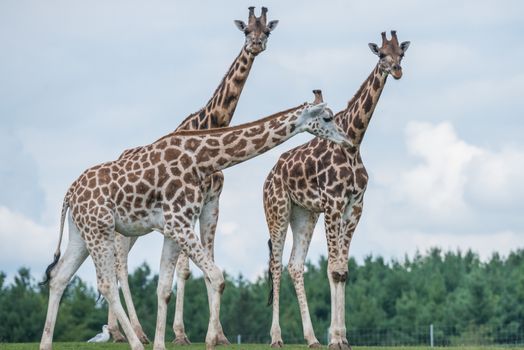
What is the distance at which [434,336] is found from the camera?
65250 mm

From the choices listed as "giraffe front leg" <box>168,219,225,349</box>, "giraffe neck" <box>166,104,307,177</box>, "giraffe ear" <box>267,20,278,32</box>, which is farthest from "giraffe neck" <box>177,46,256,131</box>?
"giraffe front leg" <box>168,219,225,349</box>

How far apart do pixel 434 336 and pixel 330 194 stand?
151 feet

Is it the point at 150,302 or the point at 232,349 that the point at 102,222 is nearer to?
the point at 232,349

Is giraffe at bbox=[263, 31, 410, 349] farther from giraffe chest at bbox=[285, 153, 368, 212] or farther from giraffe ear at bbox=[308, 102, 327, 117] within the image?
giraffe ear at bbox=[308, 102, 327, 117]

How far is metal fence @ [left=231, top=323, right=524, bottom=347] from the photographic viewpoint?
60.4m

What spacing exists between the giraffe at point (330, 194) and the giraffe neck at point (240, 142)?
2.20 metres

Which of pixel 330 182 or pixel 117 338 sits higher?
pixel 330 182

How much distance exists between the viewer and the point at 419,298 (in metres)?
74.2

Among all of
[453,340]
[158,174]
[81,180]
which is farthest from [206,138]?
[453,340]

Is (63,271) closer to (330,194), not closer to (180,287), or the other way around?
(180,287)

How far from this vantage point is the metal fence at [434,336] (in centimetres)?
6044

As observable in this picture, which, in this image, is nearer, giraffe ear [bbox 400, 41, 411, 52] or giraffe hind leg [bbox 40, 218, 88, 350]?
giraffe hind leg [bbox 40, 218, 88, 350]

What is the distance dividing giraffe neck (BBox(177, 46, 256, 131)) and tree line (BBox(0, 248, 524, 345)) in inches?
1553

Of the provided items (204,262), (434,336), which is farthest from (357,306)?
(204,262)
